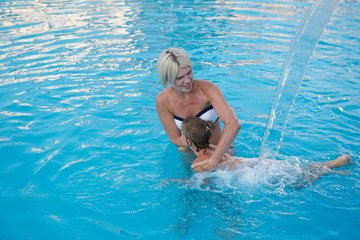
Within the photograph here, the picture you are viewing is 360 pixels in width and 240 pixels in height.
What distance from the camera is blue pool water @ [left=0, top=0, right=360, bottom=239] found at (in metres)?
3.78

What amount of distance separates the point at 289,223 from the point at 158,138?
2.58 meters

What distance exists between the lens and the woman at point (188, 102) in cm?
385

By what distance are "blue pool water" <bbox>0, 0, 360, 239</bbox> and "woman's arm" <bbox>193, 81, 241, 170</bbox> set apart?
0.86ft

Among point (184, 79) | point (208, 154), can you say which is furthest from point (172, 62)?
point (208, 154)

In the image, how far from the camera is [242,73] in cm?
766

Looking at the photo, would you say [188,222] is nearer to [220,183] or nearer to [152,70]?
[220,183]

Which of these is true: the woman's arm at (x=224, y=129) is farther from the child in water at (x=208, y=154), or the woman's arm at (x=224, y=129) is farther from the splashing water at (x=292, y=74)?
the splashing water at (x=292, y=74)

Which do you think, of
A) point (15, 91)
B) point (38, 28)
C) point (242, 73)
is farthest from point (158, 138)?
point (38, 28)

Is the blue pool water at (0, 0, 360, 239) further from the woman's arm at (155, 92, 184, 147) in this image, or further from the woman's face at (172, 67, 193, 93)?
the woman's face at (172, 67, 193, 93)

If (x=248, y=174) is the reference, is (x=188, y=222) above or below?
below

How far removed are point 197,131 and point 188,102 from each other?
530 mm

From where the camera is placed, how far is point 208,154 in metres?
4.20

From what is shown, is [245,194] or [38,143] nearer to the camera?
[245,194]

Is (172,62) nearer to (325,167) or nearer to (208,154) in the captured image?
(208,154)
